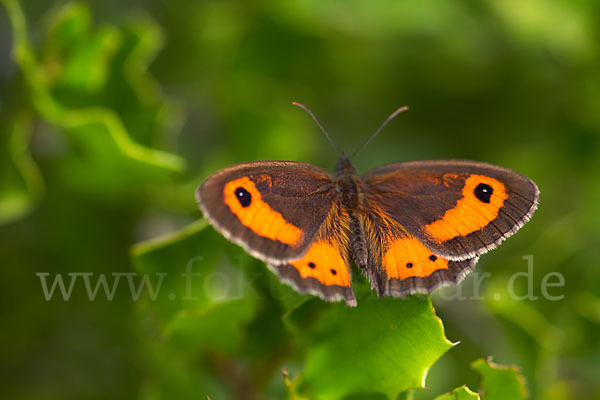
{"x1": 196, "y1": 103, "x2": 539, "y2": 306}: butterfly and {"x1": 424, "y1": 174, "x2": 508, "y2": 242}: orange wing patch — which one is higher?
{"x1": 424, "y1": 174, "x2": 508, "y2": 242}: orange wing patch

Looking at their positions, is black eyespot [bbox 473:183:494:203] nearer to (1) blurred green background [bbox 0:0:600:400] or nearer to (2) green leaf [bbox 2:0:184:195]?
(1) blurred green background [bbox 0:0:600:400]

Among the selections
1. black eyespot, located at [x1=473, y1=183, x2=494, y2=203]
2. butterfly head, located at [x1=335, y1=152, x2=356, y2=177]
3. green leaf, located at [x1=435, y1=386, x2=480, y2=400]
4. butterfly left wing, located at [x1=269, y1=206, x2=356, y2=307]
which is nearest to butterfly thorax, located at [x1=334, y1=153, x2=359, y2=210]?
butterfly head, located at [x1=335, y1=152, x2=356, y2=177]

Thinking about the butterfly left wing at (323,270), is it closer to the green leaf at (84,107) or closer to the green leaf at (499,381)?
the green leaf at (499,381)

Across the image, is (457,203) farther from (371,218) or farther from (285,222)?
(285,222)

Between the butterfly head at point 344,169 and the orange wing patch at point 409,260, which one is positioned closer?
the orange wing patch at point 409,260

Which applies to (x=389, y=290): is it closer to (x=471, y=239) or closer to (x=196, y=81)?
(x=471, y=239)

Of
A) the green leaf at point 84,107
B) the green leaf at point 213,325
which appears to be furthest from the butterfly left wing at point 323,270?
the green leaf at point 84,107

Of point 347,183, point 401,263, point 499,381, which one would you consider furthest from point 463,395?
point 347,183
